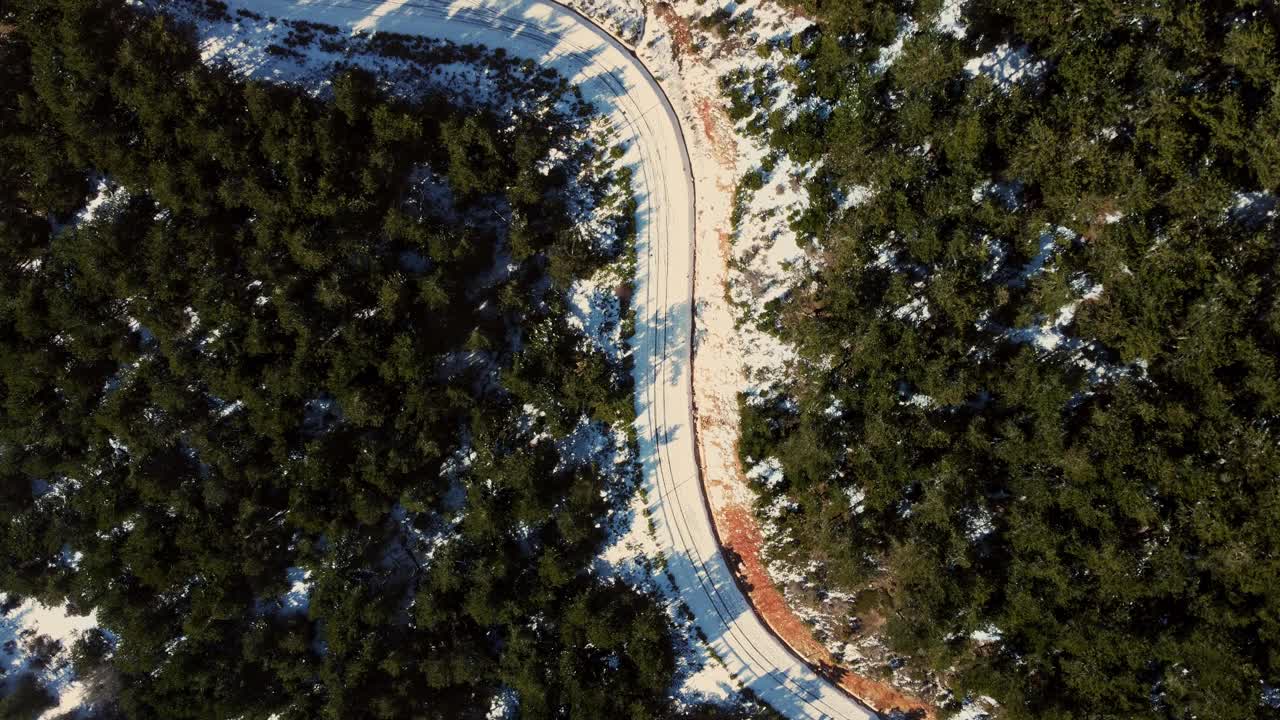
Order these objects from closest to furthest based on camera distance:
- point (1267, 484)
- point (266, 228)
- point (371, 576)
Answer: point (1267, 484) → point (266, 228) → point (371, 576)

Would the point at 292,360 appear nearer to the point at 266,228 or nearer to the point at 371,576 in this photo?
the point at 266,228

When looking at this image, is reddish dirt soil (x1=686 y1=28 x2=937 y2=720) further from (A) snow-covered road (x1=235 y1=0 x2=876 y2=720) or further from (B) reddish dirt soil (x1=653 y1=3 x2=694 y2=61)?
(B) reddish dirt soil (x1=653 y1=3 x2=694 y2=61)

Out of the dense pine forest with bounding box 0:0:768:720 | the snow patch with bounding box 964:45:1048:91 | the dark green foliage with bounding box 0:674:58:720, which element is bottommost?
the dark green foliage with bounding box 0:674:58:720

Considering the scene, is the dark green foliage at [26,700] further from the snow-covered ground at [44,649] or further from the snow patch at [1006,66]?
the snow patch at [1006,66]

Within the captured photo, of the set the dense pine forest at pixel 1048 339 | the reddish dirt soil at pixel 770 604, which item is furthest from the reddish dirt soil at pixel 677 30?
the reddish dirt soil at pixel 770 604

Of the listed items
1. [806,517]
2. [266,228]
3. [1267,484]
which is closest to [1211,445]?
[1267,484]

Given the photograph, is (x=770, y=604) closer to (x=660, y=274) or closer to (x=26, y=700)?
(x=660, y=274)

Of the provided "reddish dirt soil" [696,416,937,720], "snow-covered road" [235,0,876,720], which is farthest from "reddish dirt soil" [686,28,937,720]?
"snow-covered road" [235,0,876,720]
